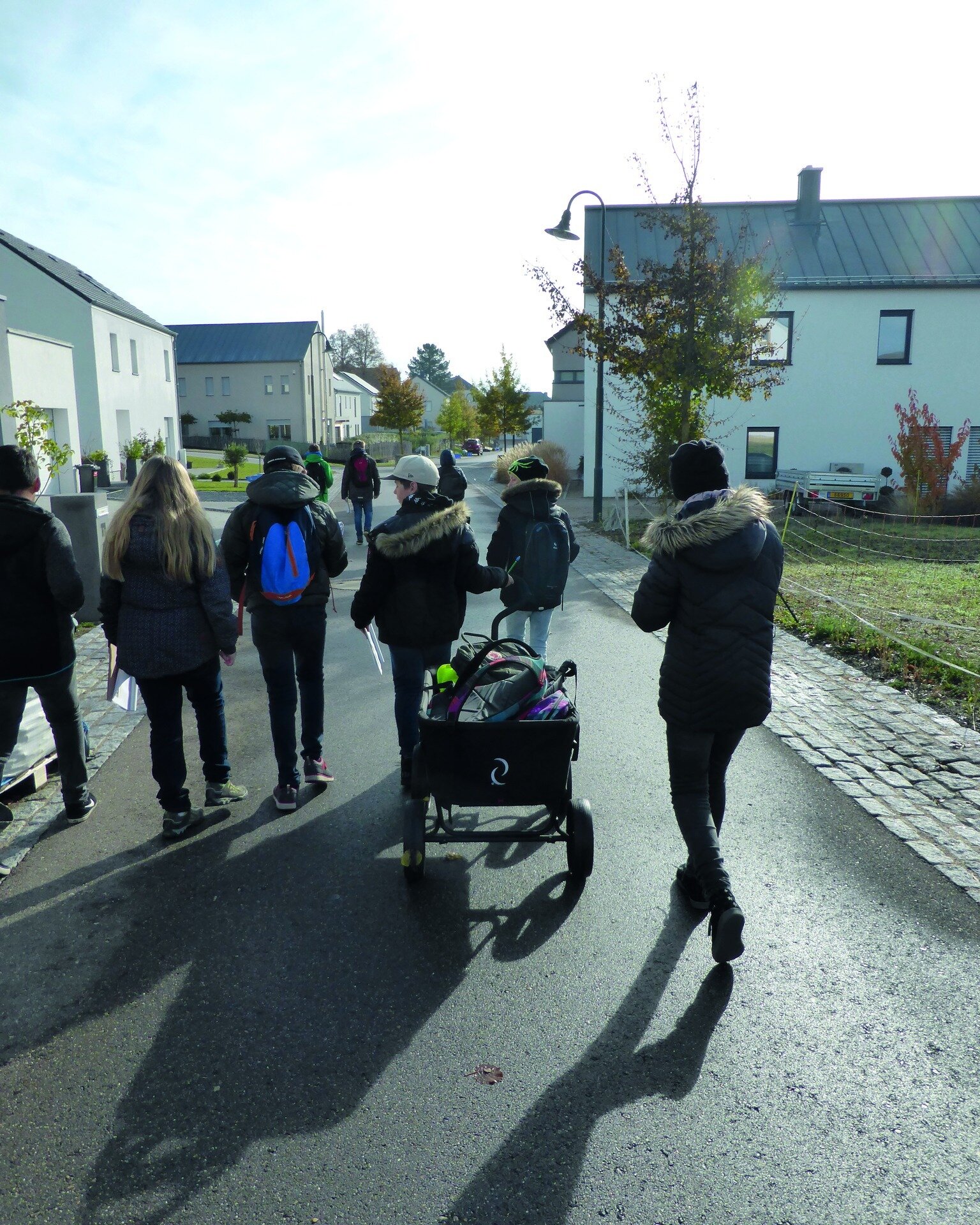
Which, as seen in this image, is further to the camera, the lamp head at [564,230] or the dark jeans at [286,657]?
the lamp head at [564,230]

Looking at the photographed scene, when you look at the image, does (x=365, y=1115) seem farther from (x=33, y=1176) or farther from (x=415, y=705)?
(x=415, y=705)

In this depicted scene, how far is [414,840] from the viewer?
4.23 meters

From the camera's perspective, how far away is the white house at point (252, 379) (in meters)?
70.6

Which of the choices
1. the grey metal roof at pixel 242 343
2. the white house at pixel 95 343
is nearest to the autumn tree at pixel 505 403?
the white house at pixel 95 343

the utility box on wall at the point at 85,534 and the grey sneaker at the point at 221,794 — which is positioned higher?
the utility box on wall at the point at 85,534

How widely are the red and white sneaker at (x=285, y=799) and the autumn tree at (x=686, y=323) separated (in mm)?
14731

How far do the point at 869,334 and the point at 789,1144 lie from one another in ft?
96.6

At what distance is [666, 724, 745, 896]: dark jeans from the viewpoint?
12.5 feet

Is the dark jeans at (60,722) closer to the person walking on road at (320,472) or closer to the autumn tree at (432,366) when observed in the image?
the person walking on road at (320,472)

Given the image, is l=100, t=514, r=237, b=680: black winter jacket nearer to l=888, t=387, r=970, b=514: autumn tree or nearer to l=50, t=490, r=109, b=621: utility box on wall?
l=50, t=490, r=109, b=621: utility box on wall

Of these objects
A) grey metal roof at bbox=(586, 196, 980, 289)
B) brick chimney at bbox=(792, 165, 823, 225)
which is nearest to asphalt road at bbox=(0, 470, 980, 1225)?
grey metal roof at bbox=(586, 196, 980, 289)

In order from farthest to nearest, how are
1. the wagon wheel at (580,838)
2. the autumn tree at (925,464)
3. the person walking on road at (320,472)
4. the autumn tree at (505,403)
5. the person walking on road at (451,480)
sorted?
the autumn tree at (505,403)
the autumn tree at (925,464)
the person walking on road at (451,480)
the person walking on road at (320,472)
the wagon wheel at (580,838)

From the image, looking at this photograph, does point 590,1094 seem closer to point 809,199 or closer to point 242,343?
point 809,199

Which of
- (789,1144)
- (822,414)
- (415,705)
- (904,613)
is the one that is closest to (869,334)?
(822,414)
